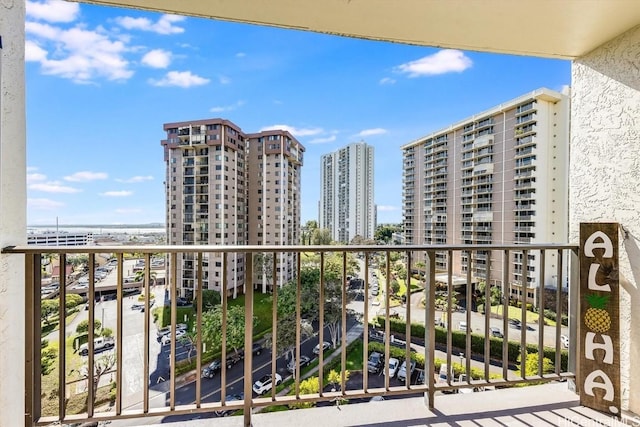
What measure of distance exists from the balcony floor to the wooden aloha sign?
0.36ft

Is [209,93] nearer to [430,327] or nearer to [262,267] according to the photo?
[262,267]

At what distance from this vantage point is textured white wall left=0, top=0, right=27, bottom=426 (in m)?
1.16

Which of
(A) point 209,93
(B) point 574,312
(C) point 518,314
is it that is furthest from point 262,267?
(A) point 209,93

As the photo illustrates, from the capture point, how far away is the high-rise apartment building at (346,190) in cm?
620

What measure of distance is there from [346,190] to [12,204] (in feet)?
18.7

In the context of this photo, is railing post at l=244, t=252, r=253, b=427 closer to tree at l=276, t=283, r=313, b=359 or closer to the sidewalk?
tree at l=276, t=283, r=313, b=359

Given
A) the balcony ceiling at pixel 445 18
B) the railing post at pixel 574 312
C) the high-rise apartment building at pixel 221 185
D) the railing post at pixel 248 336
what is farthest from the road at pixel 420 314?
the high-rise apartment building at pixel 221 185

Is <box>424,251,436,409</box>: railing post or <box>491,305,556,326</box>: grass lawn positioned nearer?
<box>424,251,436,409</box>: railing post

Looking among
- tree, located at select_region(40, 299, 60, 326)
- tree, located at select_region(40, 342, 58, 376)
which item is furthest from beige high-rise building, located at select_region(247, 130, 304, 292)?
tree, located at select_region(40, 299, 60, 326)

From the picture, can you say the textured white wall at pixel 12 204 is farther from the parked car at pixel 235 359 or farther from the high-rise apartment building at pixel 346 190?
the high-rise apartment building at pixel 346 190

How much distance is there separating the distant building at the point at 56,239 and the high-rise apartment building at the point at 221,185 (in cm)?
319

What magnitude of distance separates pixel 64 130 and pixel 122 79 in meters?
1.88

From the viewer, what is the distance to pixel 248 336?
140cm

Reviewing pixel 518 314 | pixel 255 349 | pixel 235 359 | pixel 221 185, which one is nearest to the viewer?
pixel 255 349
